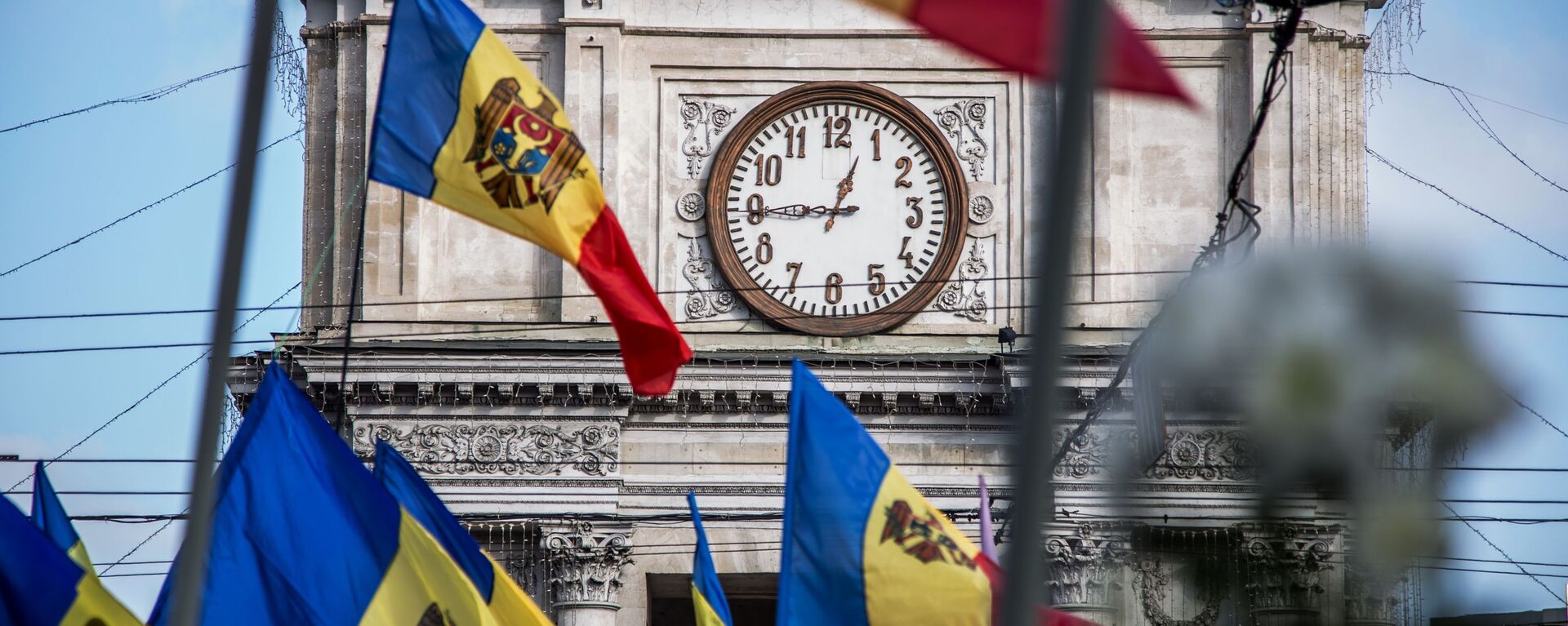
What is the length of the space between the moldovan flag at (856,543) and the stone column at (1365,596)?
5248 millimetres

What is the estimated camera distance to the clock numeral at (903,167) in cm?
2455

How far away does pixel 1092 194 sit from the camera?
24.4 metres

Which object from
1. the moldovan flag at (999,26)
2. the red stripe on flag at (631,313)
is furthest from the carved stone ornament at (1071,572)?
the moldovan flag at (999,26)

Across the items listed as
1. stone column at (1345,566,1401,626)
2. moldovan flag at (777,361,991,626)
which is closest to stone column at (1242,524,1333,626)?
stone column at (1345,566,1401,626)

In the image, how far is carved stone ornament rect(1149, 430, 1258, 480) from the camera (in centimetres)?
1043

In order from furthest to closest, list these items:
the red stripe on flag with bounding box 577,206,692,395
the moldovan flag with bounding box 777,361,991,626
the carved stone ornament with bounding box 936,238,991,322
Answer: the carved stone ornament with bounding box 936,238,991,322
the moldovan flag with bounding box 777,361,991,626
the red stripe on flag with bounding box 577,206,692,395

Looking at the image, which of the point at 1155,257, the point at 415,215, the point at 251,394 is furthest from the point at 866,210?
the point at 251,394

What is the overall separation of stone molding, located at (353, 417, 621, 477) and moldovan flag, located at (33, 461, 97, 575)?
4.59 m

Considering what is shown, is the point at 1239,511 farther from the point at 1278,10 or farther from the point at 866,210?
the point at 866,210

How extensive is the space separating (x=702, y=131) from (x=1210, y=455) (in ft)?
43.1

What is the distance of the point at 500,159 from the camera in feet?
48.6

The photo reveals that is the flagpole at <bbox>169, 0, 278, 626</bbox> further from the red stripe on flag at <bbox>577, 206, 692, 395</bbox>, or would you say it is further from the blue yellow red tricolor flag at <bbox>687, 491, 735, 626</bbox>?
the blue yellow red tricolor flag at <bbox>687, 491, 735, 626</bbox>

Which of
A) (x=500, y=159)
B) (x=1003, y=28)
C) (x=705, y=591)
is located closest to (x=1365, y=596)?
(x=1003, y=28)

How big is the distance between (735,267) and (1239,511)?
13.8 meters
